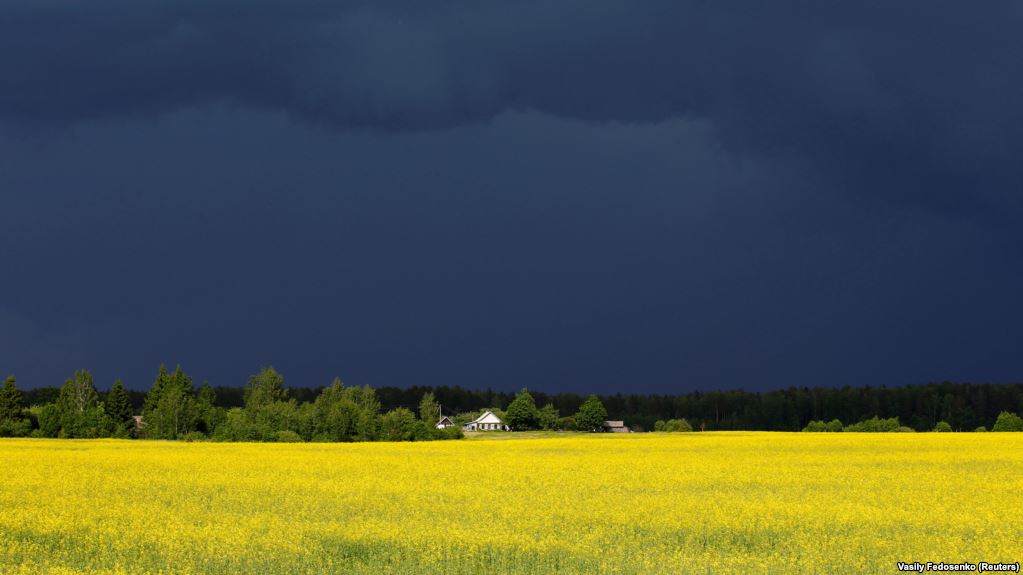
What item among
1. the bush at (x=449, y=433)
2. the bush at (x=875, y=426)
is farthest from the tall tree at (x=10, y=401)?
the bush at (x=875, y=426)

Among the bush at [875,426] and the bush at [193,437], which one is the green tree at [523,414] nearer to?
the bush at [875,426]

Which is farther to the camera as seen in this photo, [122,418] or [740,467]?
[122,418]

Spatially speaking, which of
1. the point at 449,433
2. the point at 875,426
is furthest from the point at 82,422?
the point at 875,426

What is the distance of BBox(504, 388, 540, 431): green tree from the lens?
5536 inches

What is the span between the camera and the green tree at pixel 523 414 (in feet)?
461

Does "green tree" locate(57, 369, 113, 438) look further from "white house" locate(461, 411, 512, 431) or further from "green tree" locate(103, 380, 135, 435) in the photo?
"white house" locate(461, 411, 512, 431)

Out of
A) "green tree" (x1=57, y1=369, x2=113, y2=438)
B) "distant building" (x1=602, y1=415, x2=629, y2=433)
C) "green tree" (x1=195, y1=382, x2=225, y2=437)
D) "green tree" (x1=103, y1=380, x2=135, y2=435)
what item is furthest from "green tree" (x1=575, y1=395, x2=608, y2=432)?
"green tree" (x1=57, y1=369, x2=113, y2=438)

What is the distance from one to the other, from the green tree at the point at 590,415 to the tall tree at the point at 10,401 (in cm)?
7580

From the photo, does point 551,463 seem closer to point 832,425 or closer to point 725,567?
point 725,567

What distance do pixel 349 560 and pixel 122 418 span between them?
101695 mm

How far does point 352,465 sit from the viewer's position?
4700 centimetres

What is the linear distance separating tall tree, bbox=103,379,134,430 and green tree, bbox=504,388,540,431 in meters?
53.9

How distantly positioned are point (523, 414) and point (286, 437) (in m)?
56.9

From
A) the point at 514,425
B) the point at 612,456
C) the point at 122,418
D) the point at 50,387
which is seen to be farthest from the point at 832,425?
the point at 50,387
